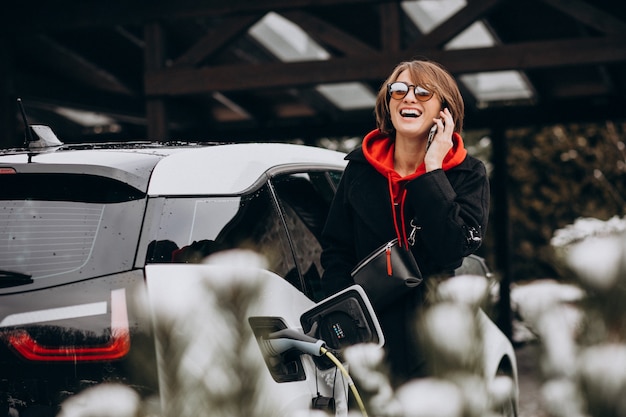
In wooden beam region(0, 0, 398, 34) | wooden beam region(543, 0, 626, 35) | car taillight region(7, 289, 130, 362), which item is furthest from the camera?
wooden beam region(0, 0, 398, 34)

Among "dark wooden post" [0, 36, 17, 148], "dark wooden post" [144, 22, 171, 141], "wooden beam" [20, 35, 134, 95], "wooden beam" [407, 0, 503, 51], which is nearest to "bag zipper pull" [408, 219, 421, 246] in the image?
"wooden beam" [407, 0, 503, 51]

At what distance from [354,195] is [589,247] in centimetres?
229

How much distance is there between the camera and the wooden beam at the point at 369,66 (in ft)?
22.6

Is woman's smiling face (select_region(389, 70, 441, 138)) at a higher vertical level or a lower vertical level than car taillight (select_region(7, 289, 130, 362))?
higher

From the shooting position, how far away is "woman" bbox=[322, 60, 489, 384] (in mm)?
2480

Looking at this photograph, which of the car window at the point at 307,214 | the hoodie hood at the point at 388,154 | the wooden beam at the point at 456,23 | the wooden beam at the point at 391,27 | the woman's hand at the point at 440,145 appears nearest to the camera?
the woman's hand at the point at 440,145

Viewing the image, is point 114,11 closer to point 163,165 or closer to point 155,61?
point 155,61

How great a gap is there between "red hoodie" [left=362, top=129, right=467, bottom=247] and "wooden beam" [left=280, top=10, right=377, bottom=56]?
4.48 metres

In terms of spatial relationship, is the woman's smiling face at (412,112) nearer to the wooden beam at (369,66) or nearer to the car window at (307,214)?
the car window at (307,214)

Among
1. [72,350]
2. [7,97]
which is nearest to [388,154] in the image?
[72,350]

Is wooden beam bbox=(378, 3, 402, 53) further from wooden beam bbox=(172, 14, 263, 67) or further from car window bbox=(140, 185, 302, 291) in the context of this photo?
car window bbox=(140, 185, 302, 291)

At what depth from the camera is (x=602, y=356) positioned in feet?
1.45

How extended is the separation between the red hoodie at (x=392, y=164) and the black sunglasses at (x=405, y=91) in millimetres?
193

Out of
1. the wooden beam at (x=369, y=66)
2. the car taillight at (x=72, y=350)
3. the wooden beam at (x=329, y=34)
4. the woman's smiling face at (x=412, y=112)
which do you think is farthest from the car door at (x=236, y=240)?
the wooden beam at (x=329, y=34)
